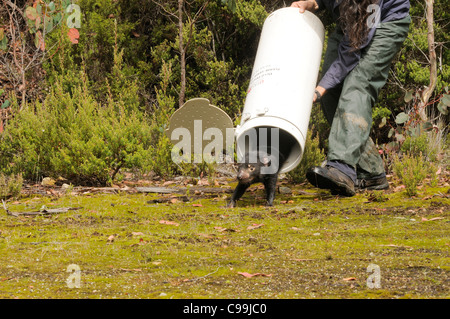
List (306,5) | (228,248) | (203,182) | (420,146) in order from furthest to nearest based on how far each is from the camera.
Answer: (420,146) → (203,182) → (306,5) → (228,248)

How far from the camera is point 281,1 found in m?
7.22

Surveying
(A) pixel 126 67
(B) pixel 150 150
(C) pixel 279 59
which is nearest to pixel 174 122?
(B) pixel 150 150

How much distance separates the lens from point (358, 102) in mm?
4090

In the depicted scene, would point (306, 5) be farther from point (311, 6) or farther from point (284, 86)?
point (284, 86)

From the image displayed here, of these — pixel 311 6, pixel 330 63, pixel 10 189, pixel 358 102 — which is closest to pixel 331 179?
pixel 358 102

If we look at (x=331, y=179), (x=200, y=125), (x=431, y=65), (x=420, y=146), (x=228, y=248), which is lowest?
(x=228, y=248)

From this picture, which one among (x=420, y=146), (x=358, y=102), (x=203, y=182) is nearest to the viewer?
(x=358, y=102)

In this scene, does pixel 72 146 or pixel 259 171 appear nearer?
pixel 259 171

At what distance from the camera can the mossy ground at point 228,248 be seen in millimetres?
2078

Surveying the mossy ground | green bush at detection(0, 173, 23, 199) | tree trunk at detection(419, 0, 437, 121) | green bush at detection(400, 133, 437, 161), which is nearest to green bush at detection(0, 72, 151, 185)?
green bush at detection(0, 173, 23, 199)

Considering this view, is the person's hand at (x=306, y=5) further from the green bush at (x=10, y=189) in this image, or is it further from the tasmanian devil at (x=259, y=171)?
the green bush at (x=10, y=189)

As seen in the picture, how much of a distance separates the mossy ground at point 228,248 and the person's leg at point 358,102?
1.00 feet

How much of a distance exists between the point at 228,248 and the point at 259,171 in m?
1.22

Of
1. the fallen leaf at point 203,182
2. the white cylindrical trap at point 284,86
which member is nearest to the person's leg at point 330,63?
the white cylindrical trap at point 284,86
